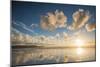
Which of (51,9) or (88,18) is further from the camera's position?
(88,18)

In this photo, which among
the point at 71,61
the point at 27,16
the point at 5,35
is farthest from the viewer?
the point at 71,61

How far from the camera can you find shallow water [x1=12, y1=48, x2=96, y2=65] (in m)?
2.65

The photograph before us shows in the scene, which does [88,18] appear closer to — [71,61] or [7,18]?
[71,61]

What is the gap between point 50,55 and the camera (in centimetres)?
280

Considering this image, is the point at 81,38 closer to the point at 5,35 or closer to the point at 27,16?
the point at 27,16

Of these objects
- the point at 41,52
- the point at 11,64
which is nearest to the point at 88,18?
the point at 41,52

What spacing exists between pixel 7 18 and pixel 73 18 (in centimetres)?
103

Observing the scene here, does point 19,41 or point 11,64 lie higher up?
point 19,41

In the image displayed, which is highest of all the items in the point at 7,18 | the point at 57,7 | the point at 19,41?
the point at 57,7

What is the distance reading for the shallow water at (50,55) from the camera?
2.65 metres

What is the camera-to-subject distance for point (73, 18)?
2910 mm

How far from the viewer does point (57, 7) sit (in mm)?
2834

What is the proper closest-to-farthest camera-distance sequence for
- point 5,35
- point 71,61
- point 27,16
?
point 5,35 < point 27,16 < point 71,61

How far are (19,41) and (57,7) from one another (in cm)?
78
